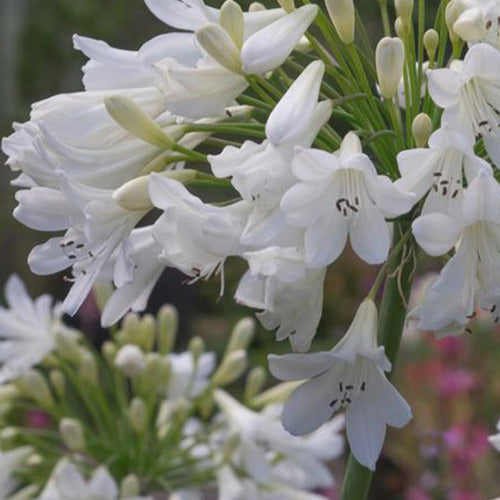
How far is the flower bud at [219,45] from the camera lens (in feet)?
3.81

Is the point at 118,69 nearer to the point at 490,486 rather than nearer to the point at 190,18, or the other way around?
the point at 190,18

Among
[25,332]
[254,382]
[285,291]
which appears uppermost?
[285,291]

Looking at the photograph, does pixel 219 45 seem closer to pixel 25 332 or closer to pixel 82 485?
pixel 82 485

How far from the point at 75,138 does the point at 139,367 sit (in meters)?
1.06

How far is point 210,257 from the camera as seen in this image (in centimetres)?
120

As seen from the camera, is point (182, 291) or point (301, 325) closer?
point (301, 325)

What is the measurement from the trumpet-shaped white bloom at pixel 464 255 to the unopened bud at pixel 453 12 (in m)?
0.23

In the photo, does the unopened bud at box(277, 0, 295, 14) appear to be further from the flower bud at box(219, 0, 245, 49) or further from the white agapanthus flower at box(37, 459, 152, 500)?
the white agapanthus flower at box(37, 459, 152, 500)

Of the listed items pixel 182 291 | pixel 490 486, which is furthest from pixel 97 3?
pixel 490 486

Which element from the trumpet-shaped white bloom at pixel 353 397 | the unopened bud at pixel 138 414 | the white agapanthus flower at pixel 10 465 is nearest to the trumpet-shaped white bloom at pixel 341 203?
the trumpet-shaped white bloom at pixel 353 397

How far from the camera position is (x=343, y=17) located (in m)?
1.27

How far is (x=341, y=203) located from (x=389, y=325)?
0.23 m

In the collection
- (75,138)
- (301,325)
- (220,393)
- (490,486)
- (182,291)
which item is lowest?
(182,291)

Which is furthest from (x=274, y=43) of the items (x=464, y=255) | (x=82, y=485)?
(x=82, y=485)
